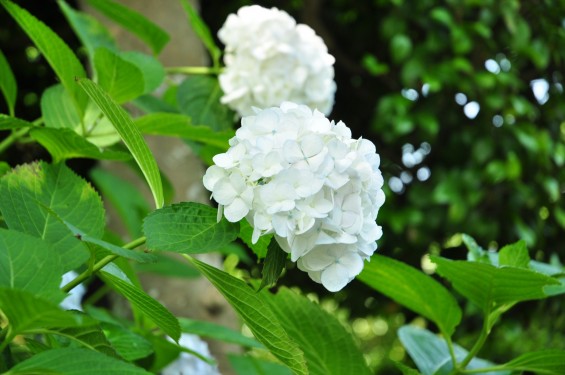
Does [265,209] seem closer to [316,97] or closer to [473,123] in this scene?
[316,97]

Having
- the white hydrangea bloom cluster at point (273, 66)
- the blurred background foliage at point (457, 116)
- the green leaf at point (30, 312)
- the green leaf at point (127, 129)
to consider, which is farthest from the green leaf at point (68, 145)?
the blurred background foliage at point (457, 116)

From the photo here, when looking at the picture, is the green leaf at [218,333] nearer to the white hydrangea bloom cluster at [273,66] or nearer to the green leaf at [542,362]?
the green leaf at [542,362]

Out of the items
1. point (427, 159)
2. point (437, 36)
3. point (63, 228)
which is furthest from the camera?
point (427, 159)

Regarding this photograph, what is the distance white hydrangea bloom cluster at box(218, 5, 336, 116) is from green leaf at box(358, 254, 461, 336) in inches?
17.2

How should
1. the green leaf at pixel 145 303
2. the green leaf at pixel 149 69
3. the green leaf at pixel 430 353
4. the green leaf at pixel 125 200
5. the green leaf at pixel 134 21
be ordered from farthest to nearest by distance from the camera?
the green leaf at pixel 125 200 → the green leaf at pixel 134 21 → the green leaf at pixel 149 69 → the green leaf at pixel 430 353 → the green leaf at pixel 145 303

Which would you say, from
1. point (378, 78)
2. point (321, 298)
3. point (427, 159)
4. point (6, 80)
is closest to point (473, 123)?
point (427, 159)

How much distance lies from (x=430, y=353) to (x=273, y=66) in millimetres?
478

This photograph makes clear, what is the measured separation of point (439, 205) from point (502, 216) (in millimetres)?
222

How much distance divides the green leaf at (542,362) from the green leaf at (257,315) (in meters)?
0.24

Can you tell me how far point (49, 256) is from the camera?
0.40 metres

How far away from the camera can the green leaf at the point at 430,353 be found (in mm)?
688

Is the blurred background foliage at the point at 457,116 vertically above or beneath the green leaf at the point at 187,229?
beneath

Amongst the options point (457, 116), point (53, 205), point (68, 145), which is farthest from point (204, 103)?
point (457, 116)

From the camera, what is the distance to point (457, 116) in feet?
7.79
